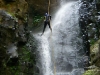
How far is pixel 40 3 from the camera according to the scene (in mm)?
21500

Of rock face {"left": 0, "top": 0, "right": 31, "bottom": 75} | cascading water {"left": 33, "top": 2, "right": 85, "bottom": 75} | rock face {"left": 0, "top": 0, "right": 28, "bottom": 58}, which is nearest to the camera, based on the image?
rock face {"left": 0, "top": 0, "right": 31, "bottom": 75}

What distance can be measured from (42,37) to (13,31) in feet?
16.3

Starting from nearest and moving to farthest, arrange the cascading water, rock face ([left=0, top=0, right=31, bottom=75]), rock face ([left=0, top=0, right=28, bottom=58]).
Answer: rock face ([left=0, top=0, right=31, bottom=75]), rock face ([left=0, top=0, right=28, bottom=58]), the cascading water

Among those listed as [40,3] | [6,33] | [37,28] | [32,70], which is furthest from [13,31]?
[40,3]

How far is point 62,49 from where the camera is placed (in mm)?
16688

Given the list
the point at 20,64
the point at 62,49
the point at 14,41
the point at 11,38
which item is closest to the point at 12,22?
the point at 11,38

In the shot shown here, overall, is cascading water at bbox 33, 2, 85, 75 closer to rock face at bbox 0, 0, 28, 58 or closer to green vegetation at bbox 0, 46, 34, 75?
green vegetation at bbox 0, 46, 34, 75

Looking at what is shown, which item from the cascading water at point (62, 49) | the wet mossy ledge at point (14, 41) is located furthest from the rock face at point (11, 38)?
the cascading water at point (62, 49)

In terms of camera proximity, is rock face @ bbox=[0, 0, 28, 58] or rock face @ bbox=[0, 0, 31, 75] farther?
rock face @ bbox=[0, 0, 28, 58]

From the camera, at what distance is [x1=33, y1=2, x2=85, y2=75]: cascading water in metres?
15.4

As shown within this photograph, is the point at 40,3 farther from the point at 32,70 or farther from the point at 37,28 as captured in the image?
the point at 32,70

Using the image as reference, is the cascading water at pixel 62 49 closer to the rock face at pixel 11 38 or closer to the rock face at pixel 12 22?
the rock face at pixel 11 38

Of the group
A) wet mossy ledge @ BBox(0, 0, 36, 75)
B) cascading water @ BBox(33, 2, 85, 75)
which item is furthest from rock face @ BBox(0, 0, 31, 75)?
cascading water @ BBox(33, 2, 85, 75)

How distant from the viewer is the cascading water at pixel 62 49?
15446mm
